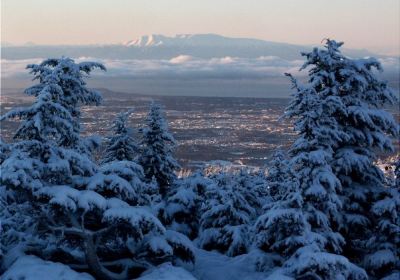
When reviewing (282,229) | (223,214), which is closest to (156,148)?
(223,214)

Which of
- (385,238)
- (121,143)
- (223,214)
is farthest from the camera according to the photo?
(121,143)

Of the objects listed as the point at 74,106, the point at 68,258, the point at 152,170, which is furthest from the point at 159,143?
the point at 68,258

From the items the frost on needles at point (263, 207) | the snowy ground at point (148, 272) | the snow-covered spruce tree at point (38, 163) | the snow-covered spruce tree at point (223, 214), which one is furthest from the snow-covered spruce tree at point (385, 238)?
the snow-covered spruce tree at point (38, 163)

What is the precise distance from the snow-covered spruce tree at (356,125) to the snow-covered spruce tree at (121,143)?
663 inches

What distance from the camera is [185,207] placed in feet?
82.1

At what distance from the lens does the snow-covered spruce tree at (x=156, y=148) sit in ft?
100.0

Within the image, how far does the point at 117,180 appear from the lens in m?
14.5

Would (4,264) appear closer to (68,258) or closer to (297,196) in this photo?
(68,258)

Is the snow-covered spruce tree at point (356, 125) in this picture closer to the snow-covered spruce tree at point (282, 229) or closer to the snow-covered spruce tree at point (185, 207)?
the snow-covered spruce tree at point (282, 229)

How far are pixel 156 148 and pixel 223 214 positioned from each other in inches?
282

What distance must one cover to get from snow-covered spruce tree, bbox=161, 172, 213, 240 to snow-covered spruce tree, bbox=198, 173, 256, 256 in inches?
30.3

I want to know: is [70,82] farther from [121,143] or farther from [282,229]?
[121,143]

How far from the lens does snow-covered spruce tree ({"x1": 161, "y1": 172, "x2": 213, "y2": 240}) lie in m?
24.2

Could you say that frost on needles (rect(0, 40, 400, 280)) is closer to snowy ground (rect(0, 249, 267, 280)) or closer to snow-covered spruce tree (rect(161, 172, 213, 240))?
snowy ground (rect(0, 249, 267, 280))
